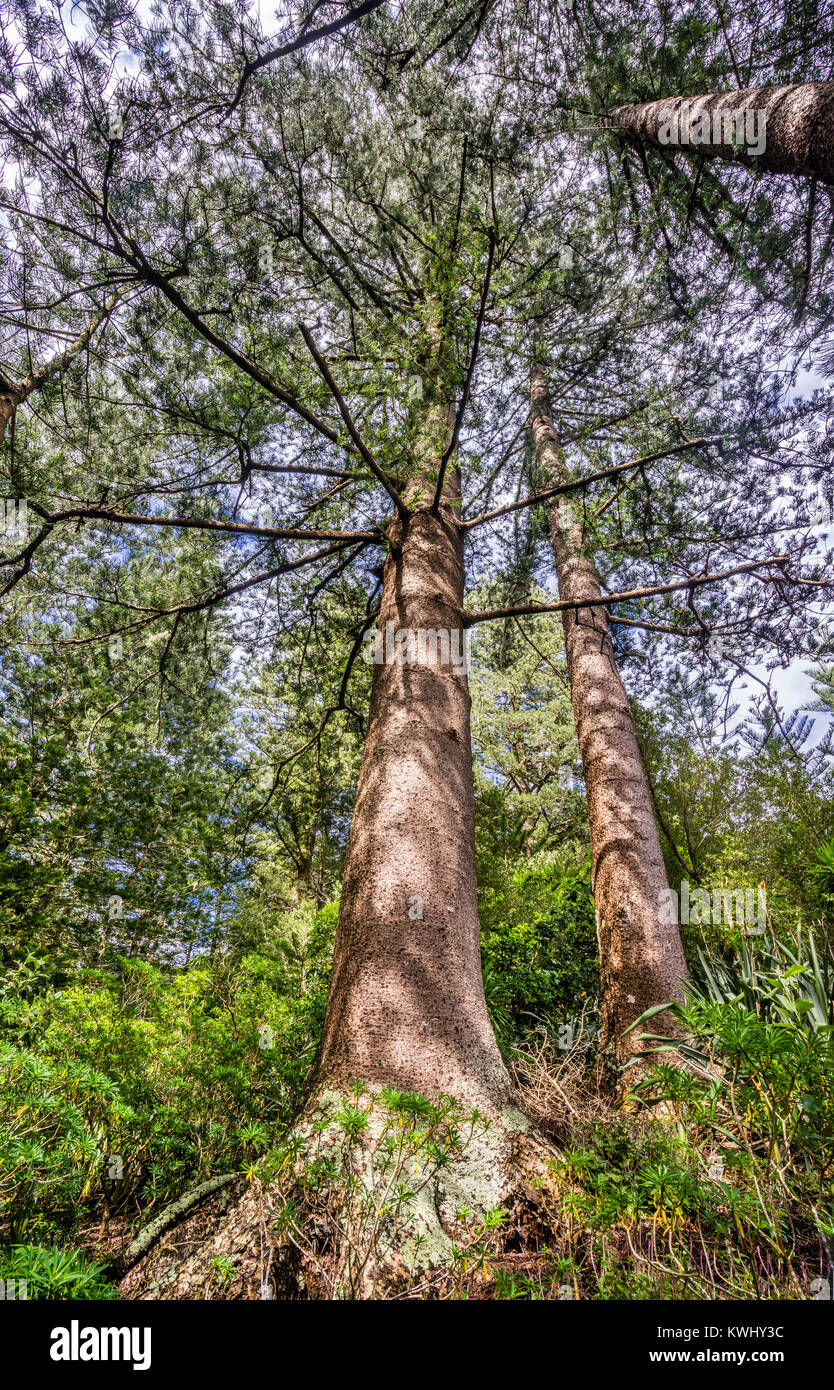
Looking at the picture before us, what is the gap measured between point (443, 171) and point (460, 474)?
1.94 meters

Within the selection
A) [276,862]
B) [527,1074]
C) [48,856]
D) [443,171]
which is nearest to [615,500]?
[443,171]

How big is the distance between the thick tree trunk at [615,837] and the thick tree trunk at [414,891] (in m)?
1.30

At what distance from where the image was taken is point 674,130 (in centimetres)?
312

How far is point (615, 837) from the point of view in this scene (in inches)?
151

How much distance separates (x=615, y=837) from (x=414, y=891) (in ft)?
6.78

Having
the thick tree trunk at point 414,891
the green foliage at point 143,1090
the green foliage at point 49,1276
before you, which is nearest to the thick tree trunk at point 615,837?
the thick tree trunk at point 414,891

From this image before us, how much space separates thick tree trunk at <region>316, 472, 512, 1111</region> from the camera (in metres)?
1.94

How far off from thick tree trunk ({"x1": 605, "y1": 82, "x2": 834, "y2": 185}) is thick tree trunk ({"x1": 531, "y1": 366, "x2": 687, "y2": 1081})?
180 centimetres

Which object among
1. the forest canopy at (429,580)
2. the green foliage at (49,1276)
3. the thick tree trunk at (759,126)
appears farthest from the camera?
the thick tree trunk at (759,126)

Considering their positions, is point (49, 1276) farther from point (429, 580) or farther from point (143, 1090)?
point (429, 580)

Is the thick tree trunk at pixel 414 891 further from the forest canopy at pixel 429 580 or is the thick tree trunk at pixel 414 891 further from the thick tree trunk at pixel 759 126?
the thick tree trunk at pixel 759 126

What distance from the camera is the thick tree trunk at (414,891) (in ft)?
→ 6.35

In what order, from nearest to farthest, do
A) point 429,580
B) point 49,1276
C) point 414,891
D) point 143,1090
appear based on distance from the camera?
point 49,1276
point 414,891
point 143,1090
point 429,580

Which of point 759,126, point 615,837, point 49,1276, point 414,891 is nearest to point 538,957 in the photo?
point 615,837
